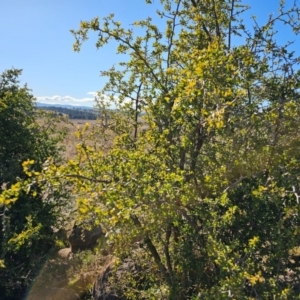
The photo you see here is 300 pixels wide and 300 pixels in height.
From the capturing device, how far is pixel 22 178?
9266mm

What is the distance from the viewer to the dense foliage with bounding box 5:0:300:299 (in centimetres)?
397

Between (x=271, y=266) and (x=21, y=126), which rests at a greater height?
(x=21, y=126)

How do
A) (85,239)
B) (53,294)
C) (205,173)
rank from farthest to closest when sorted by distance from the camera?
1. (85,239)
2. (53,294)
3. (205,173)

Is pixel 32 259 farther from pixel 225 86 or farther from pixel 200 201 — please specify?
pixel 225 86

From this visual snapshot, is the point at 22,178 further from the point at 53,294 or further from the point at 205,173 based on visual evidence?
the point at 205,173

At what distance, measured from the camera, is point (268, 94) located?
195 inches

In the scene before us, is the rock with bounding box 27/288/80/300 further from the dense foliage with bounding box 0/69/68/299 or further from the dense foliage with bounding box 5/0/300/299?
the dense foliage with bounding box 5/0/300/299

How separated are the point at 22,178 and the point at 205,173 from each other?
561cm

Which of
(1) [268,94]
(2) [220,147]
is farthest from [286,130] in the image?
(2) [220,147]

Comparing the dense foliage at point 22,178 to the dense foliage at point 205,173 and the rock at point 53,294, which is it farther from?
the dense foliage at point 205,173

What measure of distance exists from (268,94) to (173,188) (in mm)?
1921

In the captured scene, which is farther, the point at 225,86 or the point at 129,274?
the point at 129,274

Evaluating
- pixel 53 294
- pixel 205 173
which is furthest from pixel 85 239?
pixel 205 173

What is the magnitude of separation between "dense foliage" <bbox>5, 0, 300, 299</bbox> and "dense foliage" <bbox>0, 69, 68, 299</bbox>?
4.02 metres
